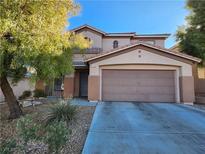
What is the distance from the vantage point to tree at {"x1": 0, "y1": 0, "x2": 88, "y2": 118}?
20.8 ft

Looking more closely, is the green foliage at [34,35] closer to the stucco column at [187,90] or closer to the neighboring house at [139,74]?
the neighboring house at [139,74]

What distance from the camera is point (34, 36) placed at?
256 inches

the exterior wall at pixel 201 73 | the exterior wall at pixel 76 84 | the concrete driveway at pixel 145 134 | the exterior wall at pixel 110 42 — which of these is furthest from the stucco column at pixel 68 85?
the exterior wall at pixel 201 73

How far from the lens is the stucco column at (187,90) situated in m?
13.1

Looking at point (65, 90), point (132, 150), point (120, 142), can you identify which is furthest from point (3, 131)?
point (65, 90)

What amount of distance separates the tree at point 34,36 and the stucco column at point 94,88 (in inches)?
208

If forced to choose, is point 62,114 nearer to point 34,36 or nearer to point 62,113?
point 62,113

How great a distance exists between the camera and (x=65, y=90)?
16375 mm

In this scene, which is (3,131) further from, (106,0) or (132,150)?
(106,0)

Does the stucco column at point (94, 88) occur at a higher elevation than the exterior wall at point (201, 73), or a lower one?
lower

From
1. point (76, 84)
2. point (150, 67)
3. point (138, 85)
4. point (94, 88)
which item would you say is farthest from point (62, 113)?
point (76, 84)

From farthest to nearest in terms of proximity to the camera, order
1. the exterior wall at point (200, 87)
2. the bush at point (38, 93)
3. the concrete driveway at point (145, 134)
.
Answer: the bush at point (38, 93), the exterior wall at point (200, 87), the concrete driveway at point (145, 134)

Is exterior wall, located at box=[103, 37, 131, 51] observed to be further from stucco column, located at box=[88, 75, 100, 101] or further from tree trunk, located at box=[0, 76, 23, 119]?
tree trunk, located at box=[0, 76, 23, 119]

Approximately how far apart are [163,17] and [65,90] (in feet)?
36.4
